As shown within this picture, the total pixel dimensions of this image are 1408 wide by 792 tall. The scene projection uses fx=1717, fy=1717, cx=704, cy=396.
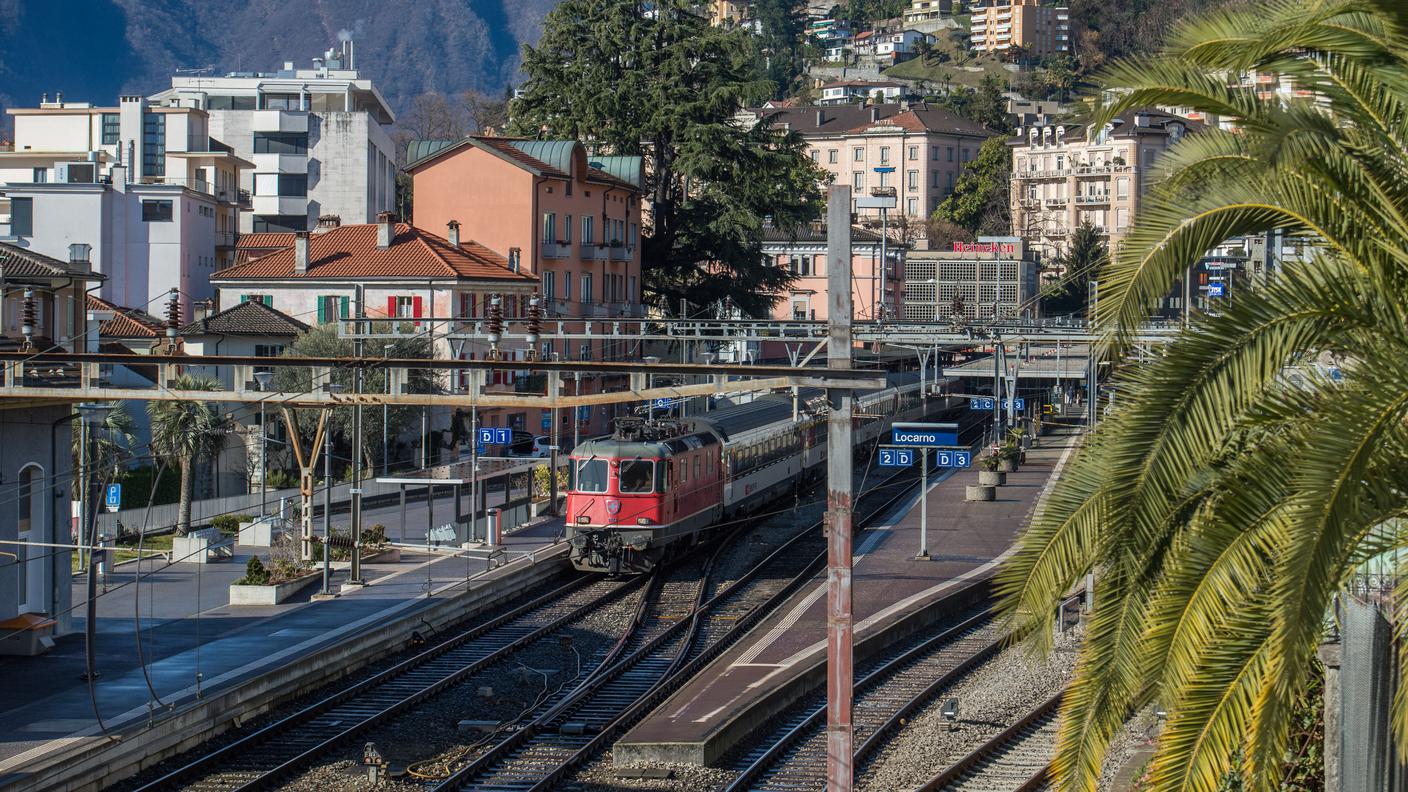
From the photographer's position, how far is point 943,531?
38281 millimetres

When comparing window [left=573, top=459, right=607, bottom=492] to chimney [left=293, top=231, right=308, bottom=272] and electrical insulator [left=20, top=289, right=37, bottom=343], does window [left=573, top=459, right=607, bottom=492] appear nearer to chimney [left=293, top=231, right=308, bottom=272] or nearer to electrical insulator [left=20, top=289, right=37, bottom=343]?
electrical insulator [left=20, top=289, right=37, bottom=343]

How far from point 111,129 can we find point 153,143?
16.5ft

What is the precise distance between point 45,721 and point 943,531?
74.8 feet

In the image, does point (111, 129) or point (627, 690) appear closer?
point (627, 690)

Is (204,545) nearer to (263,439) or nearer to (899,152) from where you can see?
(263,439)

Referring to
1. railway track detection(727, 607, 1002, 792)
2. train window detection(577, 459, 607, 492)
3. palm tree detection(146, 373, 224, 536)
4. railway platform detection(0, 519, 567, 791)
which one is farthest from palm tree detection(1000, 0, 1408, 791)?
palm tree detection(146, 373, 224, 536)

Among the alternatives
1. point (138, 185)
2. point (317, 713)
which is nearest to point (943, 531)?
point (317, 713)

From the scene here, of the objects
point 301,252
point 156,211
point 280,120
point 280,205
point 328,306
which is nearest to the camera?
point 301,252

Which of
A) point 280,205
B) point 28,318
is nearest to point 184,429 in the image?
point 28,318

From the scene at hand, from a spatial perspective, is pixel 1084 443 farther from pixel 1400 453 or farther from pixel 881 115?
pixel 881 115

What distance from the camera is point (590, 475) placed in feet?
109

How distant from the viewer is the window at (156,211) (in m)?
68.6

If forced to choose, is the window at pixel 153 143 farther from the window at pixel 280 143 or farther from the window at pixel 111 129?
the window at pixel 280 143

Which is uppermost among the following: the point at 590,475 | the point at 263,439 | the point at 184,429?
the point at 263,439
